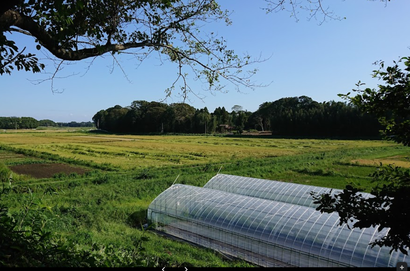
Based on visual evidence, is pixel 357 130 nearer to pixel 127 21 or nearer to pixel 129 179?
pixel 129 179

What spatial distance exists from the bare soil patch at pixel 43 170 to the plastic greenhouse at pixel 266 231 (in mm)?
16990

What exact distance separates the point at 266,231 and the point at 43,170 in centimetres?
2464

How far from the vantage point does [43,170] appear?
90.9ft

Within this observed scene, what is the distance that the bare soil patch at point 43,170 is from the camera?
1024 inches

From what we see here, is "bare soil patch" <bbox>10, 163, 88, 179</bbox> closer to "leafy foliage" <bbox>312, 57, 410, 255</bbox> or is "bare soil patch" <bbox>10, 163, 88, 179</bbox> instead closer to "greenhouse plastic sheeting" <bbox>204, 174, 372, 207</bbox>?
"greenhouse plastic sheeting" <bbox>204, 174, 372, 207</bbox>

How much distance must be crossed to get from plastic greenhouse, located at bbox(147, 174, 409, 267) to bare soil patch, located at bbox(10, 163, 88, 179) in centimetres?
1699

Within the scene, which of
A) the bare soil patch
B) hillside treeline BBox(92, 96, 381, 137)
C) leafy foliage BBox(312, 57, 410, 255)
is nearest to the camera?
leafy foliage BBox(312, 57, 410, 255)

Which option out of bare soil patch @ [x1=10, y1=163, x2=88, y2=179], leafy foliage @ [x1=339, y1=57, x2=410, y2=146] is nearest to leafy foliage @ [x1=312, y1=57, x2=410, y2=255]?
leafy foliage @ [x1=339, y1=57, x2=410, y2=146]

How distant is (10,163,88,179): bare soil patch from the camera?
26000 mm

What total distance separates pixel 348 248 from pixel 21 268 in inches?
293

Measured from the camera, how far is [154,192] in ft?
59.0

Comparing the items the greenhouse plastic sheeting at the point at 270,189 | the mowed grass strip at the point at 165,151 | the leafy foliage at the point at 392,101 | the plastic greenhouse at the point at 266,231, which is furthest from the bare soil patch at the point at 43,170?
the leafy foliage at the point at 392,101

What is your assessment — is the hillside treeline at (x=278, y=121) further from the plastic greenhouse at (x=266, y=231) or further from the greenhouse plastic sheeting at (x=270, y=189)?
the plastic greenhouse at (x=266, y=231)

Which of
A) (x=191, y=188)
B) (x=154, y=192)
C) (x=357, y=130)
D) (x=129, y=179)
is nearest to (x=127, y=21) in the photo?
(x=191, y=188)
